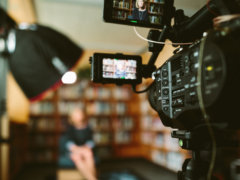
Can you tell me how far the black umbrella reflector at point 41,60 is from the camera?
1.15 metres

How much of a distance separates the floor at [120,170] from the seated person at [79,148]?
305 millimetres

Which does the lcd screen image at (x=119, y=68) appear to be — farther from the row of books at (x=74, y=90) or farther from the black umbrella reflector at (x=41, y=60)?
the row of books at (x=74, y=90)

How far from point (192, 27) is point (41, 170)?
3.98 metres

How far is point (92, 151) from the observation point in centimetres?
319

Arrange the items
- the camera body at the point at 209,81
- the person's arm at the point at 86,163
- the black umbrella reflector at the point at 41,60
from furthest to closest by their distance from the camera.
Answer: the person's arm at the point at 86,163
the black umbrella reflector at the point at 41,60
the camera body at the point at 209,81

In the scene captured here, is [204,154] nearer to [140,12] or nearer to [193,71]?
[193,71]

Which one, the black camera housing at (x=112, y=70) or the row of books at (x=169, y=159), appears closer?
the black camera housing at (x=112, y=70)

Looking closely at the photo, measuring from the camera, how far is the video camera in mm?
422

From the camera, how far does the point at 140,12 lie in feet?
2.05

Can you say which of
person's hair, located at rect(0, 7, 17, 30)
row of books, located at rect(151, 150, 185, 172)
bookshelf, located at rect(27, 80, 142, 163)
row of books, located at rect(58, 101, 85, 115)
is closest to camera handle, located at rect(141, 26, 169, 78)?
person's hair, located at rect(0, 7, 17, 30)

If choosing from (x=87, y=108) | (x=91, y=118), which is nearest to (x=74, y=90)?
(x=87, y=108)

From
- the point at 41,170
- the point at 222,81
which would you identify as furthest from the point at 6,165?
the point at 222,81

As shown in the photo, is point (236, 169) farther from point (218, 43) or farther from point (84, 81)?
point (84, 81)

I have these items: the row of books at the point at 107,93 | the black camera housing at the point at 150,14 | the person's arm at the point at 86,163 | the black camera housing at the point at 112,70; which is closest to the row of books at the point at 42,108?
the row of books at the point at 107,93
